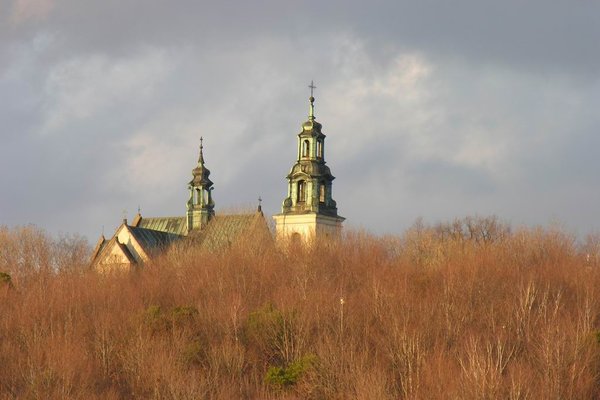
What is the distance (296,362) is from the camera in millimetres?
47188

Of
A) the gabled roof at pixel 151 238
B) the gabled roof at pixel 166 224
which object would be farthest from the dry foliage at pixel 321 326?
the gabled roof at pixel 166 224

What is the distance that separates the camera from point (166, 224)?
98.8m

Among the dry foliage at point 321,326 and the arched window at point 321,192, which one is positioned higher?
the arched window at point 321,192

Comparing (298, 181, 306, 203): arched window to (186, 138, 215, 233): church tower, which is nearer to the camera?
(298, 181, 306, 203): arched window

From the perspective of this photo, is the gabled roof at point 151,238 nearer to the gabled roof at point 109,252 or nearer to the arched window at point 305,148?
the gabled roof at point 109,252

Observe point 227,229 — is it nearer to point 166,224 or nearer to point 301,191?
point 166,224

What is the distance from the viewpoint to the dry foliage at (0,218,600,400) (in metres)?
43.6

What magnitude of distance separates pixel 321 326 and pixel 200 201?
45359 mm

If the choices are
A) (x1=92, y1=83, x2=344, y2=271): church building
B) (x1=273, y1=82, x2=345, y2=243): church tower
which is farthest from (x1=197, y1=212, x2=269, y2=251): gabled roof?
(x1=273, y1=82, x2=345, y2=243): church tower

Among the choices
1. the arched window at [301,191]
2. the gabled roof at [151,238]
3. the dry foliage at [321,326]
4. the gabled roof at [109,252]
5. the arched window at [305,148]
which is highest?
the arched window at [305,148]

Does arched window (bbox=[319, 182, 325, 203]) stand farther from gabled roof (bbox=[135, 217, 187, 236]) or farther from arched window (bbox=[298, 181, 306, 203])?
gabled roof (bbox=[135, 217, 187, 236])

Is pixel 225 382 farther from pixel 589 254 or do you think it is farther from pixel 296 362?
pixel 589 254

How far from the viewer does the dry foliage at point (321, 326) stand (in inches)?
1715

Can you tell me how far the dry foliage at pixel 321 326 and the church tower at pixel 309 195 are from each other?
8.29 metres
